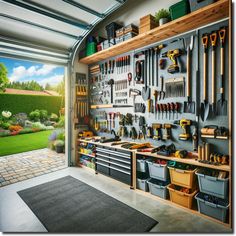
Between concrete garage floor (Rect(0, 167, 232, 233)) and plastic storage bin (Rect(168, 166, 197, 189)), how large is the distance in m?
0.37

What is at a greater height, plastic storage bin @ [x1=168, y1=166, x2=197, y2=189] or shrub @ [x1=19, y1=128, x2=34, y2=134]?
shrub @ [x1=19, y1=128, x2=34, y2=134]

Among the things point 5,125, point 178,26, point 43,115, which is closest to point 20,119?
point 5,125

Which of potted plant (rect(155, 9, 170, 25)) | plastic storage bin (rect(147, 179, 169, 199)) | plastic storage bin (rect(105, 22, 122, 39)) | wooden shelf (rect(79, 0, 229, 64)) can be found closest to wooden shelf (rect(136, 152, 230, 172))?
plastic storage bin (rect(147, 179, 169, 199))

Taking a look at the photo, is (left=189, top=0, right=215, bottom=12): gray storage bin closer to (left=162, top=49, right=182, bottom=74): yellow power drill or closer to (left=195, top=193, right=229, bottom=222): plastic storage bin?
(left=162, top=49, right=182, bottom=74): yellow power drill

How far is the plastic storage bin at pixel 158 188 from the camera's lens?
104 inches

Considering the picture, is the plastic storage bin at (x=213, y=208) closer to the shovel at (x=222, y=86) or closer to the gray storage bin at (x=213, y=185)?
the gray storage bin at (x=213, y=185)

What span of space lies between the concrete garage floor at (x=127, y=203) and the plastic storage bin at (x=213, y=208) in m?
0.09

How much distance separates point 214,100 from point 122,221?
6.69 ft

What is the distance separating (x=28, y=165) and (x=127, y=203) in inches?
125

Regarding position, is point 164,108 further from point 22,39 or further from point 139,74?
point 22,39

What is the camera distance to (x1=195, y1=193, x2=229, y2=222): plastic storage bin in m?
2.10

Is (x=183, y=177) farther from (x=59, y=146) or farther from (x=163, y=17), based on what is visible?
(x=59, y=146)

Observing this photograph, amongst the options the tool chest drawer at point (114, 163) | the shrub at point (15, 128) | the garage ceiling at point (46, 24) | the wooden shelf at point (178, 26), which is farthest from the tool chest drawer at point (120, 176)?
the shrub at point (15, 128)

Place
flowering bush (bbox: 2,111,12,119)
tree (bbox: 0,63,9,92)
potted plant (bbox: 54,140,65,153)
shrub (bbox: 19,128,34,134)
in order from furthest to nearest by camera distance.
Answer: shrub (bbox: 19,128,34,134) → flowering bush (bbox: 2,111,12,119) → tree (bbox: 0,63,9,92) → potted plant (bbox: 54,140,65,153)
